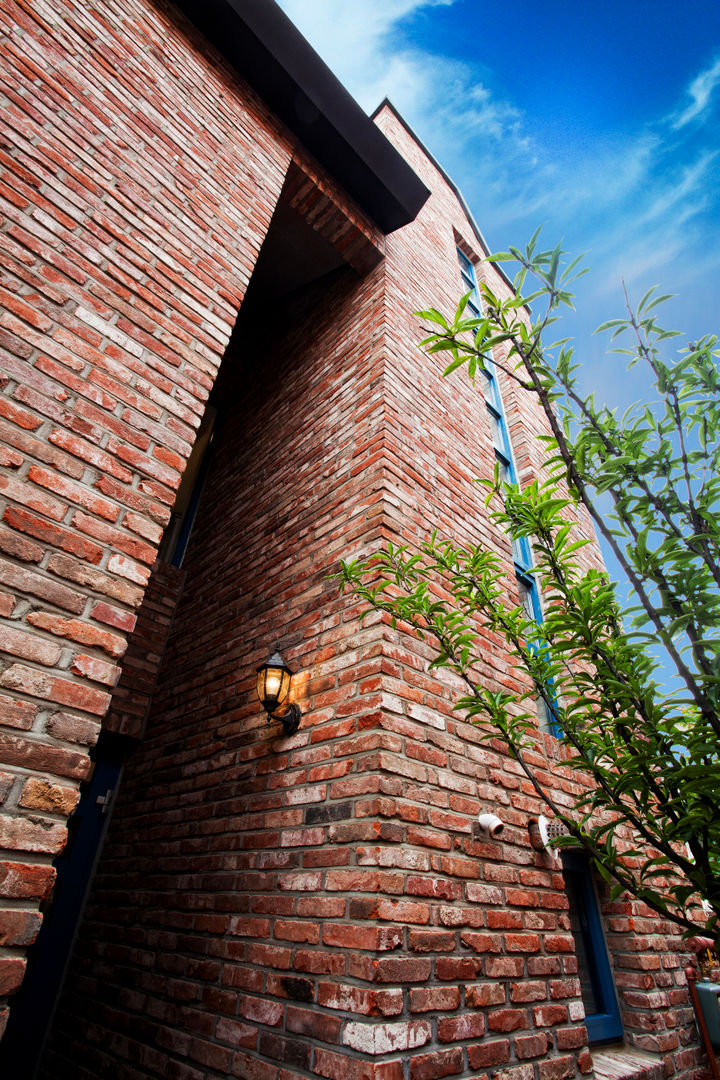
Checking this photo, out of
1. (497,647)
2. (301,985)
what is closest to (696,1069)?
(497,647)

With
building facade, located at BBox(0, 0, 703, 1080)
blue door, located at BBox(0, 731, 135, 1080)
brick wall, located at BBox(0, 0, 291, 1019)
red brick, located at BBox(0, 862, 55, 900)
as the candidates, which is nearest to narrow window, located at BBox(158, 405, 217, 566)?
building facade, located at BBox(0, 0, 703, 1080)

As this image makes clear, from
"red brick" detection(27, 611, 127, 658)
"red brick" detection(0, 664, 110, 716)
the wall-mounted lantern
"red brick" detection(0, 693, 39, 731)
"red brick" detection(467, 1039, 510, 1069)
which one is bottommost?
"red brick" detection(467, 1039, 510, 1069)

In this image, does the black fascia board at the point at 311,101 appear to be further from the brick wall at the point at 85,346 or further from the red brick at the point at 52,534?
the red brick at the point at 52,534

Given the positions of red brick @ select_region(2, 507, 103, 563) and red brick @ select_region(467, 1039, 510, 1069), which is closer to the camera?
red brick @ select_region(2, 507, 103, 563)

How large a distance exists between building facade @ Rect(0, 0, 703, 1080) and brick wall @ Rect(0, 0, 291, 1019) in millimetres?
10

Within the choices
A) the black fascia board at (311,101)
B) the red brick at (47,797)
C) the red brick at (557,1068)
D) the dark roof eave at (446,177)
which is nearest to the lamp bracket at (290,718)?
the red brick at (47,797)

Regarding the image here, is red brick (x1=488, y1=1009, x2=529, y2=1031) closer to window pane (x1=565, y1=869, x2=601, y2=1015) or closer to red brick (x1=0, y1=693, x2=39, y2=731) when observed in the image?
window pane (x1=565, y1=869, x2=601, y2=1015)

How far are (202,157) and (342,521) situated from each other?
216 centimetres

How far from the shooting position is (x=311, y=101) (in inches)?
141

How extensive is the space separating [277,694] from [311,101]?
4.04m

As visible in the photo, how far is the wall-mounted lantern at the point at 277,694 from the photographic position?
2275mm

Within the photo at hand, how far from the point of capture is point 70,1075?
2.52 m

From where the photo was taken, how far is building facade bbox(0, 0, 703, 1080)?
1.49 meters

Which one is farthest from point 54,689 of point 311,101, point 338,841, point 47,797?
point 311,101
